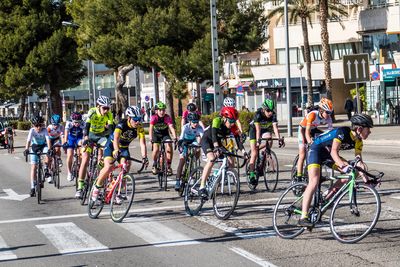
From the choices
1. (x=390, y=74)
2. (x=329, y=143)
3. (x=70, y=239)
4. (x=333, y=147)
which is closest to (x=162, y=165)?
(x=70, y=239)

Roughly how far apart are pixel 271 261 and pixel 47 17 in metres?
62.4

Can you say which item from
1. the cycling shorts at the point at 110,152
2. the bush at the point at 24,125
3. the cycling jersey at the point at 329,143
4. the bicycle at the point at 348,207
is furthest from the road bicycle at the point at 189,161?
the bush at the point at 24,125

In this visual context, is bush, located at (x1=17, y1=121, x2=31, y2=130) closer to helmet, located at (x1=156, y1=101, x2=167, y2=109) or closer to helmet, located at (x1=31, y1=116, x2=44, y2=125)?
helmet, located at (x1=31, y1=116, x2=44, y2=125)

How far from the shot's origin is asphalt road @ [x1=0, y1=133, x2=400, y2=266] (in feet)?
28.9

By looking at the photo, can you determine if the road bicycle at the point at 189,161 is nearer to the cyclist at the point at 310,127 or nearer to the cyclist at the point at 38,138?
the cyclist at the point at 310,127

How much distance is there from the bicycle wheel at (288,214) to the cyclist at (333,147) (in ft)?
0.99

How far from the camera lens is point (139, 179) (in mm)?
19219

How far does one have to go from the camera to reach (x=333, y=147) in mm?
9234

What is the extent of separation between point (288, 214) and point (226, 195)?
73.4 inches

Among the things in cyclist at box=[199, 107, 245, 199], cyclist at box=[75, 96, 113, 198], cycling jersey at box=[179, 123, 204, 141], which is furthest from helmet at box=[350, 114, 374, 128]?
cyclist at box=[75, 96, 113, 198]

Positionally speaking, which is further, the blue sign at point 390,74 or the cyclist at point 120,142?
the blue sign at point 390,74

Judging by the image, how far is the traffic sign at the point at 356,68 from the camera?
1198 inches

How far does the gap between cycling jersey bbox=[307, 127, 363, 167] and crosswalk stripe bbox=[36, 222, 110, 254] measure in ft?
9.71

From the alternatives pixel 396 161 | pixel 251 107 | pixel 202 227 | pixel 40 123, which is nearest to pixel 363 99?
pixel 251 107
